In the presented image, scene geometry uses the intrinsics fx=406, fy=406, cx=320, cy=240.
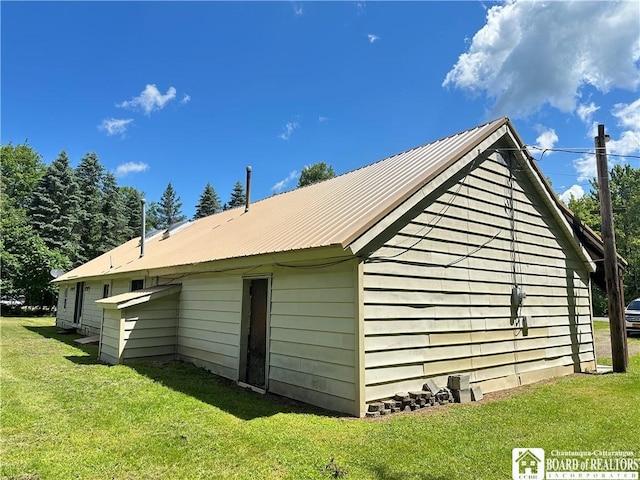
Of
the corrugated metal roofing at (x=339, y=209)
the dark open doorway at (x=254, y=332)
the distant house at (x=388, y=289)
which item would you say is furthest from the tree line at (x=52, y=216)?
the dark open doorway at (x=254, y=332)

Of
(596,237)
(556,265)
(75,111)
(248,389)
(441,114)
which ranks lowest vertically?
(248,389)

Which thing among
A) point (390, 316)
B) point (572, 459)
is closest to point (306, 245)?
point (390, 316)

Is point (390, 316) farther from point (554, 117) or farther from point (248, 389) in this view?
point (554, 117)

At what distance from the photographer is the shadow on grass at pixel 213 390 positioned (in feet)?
18.6

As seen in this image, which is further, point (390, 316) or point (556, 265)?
point (556, 265)

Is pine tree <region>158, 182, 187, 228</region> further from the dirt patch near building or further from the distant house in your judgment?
the dirt patch near building

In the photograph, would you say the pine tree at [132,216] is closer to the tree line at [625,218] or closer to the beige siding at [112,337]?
the beige siding at [112,337]

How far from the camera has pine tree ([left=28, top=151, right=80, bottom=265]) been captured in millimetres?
34344

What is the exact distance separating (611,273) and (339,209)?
660 centimetres

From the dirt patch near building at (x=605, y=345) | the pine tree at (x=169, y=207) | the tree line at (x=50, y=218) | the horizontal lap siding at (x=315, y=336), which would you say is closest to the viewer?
the horizontal lap siding at (x=315, y=336)

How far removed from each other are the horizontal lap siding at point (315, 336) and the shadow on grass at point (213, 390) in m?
0.26

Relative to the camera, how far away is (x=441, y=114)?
14.7m

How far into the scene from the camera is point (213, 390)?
6.89 metres

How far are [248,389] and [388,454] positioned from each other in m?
3.70
